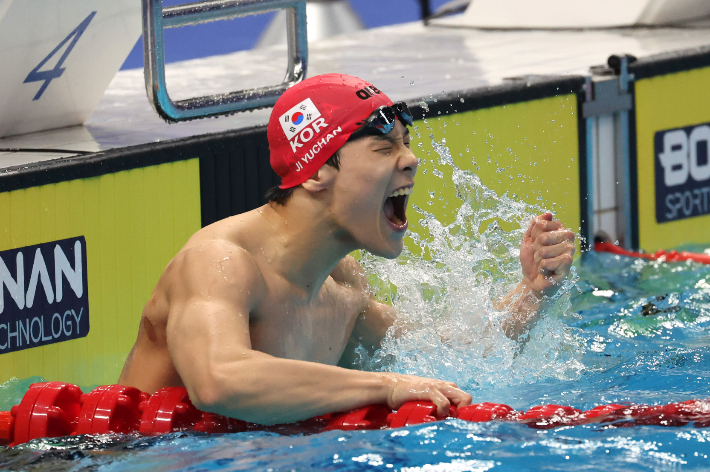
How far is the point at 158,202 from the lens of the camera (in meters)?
3.39

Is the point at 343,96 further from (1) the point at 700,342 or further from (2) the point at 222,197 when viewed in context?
(1) the point at 700,342

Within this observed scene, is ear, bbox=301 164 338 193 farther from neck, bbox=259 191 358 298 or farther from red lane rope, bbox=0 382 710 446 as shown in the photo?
red lane rope, bbox=0 382 710 446

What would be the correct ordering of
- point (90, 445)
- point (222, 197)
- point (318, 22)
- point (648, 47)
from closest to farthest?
1. point (90, 445)
2. point (222, 197)
3. point (648, 47)
4. point (318, 22)

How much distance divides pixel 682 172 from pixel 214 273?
3.14 m

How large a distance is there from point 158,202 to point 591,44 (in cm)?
301

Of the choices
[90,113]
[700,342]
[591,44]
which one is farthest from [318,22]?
[700,342]

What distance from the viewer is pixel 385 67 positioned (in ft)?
17.1

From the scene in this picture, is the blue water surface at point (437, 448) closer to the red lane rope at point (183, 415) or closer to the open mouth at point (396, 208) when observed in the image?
the red lane rope at point (183, 415)

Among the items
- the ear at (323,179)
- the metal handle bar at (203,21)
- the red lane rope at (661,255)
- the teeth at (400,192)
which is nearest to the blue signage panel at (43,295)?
the metal handle bar at (203,21)

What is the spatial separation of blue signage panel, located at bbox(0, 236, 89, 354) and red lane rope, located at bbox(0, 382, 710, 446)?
2.37 ft

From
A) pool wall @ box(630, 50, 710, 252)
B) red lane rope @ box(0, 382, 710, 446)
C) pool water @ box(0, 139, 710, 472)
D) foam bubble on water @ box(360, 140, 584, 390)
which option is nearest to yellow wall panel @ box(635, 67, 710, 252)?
pool wall @ box(630, 50, 710, 252)

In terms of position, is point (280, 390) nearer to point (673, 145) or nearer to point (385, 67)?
point (673, 145)

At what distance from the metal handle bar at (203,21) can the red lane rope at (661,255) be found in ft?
5.32

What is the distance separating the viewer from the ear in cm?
232
